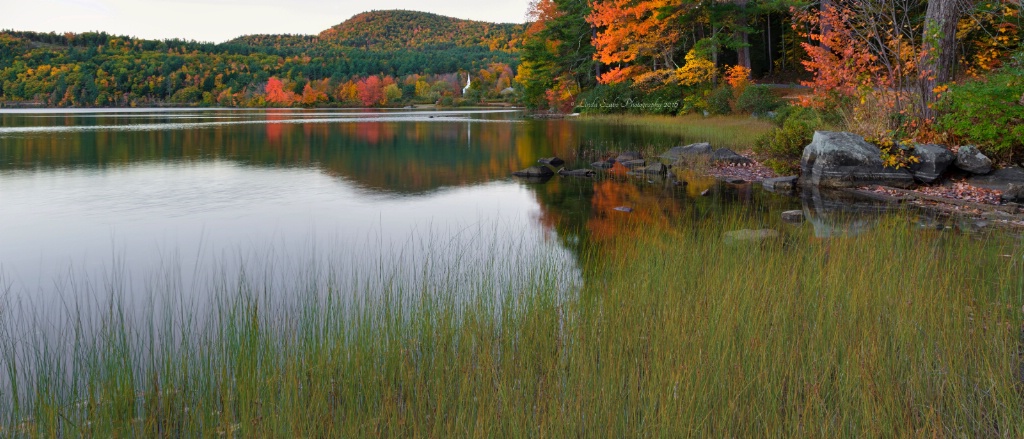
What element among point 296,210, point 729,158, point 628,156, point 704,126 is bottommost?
point 296,210

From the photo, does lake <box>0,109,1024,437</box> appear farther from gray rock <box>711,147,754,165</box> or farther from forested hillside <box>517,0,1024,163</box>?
gray rock <box>711,147,754,165</box>

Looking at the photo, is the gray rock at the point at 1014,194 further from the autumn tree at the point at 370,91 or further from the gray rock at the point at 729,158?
the autumn tree at the point at 370,91

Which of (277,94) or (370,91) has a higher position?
(370,91)

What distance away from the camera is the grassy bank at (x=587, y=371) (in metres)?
3.61

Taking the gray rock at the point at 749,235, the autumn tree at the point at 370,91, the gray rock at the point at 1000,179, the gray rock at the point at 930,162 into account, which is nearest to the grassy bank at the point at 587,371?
the gray rock at the point at 749,235

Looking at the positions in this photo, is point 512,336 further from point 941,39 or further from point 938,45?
point 941,39

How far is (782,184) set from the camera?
15.5 meters

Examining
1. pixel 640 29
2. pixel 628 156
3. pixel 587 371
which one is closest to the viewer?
pixel 587 371

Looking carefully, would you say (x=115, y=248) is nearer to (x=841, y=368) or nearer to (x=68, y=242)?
A: (x=68, y=242)

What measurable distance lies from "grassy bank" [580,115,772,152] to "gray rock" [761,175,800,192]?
663 cm

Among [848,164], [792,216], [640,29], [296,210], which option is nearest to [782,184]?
[848,164]

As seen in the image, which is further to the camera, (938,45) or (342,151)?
(342,151)

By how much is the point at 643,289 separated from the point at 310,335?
2.72 metres

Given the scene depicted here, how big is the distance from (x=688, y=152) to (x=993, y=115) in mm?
8526
